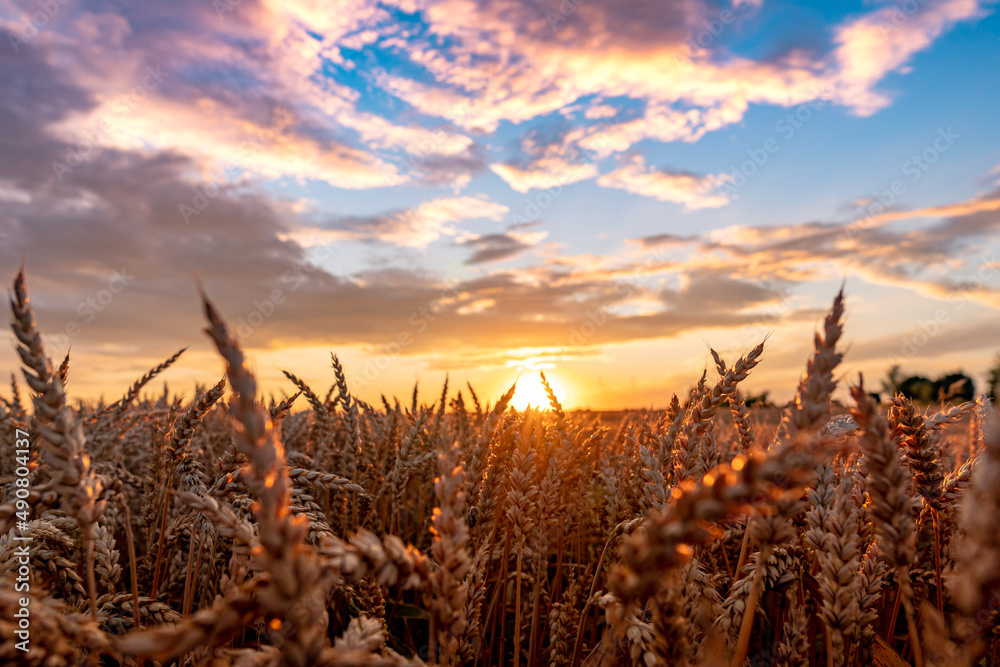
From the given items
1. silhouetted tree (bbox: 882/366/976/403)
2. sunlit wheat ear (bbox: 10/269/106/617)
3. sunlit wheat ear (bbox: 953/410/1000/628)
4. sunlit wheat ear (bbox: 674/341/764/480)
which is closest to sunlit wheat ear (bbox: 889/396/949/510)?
sunlit wheat ear (bbox: 674/341/764/480)

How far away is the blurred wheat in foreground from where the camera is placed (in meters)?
1.06

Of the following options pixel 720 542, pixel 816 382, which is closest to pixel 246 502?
pixel 816 382

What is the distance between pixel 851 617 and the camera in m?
1.62

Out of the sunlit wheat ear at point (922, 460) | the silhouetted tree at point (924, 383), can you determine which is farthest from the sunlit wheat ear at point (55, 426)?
the silhouetted tree at point (924, 383)

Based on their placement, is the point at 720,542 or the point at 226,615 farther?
the point at 720,542

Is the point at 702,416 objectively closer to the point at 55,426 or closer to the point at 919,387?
the point at 55,426

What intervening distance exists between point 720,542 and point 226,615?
2768 mm

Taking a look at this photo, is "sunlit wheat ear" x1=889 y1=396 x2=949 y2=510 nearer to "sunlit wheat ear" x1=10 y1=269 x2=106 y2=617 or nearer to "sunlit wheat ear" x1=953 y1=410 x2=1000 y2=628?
"sunlit wheat ear" x1=953 y1=410 x2=1000 y2=628

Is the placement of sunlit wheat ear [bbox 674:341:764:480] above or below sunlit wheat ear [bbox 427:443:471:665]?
above

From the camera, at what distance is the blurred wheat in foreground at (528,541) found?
106 cm

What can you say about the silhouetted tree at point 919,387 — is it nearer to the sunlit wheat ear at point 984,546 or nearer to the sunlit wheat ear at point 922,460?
the sunlit wheat ear at point 922,460

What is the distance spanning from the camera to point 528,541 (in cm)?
429

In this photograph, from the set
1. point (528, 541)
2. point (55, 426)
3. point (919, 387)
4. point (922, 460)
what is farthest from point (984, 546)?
point (919, 387)

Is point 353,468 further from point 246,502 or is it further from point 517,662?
point 517,662
